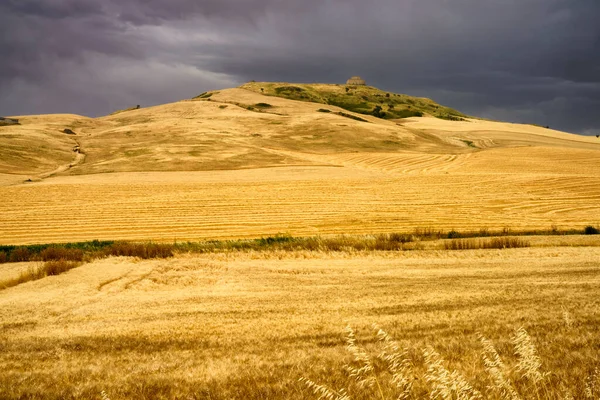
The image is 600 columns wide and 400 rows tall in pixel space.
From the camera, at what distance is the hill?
3766 centimetres

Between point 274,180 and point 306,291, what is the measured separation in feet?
157

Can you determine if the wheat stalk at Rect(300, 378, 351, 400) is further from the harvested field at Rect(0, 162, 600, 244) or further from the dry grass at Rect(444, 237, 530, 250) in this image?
the harvested field at Rect(0, 162, 600, 244)

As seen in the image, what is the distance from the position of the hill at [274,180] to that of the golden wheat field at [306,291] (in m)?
0.50

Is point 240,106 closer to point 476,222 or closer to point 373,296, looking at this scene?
point 476,222

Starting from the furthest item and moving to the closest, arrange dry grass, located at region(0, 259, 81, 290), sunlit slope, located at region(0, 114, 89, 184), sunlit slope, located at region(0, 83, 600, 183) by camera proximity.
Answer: sunlit slope, located at region(0, 83, 600, 183), sunlit slope, located at region(0, 114, 89, 184), dry grass, located at region(0, 259, 81, 290)

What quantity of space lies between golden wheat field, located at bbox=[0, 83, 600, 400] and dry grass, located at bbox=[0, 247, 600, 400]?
0.19ft

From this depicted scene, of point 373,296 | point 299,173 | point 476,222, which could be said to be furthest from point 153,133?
point 373,296

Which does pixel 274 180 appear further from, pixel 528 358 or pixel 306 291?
pixel 528 358

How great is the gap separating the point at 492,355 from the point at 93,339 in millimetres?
8552

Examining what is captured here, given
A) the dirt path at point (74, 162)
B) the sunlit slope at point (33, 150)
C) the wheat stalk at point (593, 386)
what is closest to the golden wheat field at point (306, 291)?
the wheat stalk at point (593, 386)

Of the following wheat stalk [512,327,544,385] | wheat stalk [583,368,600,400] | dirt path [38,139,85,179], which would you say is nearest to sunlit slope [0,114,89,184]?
dirt path [38,139,85,179]

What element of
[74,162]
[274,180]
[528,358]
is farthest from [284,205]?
[74,162]

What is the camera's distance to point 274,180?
62750mm

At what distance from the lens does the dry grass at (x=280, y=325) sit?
8.33 metres
